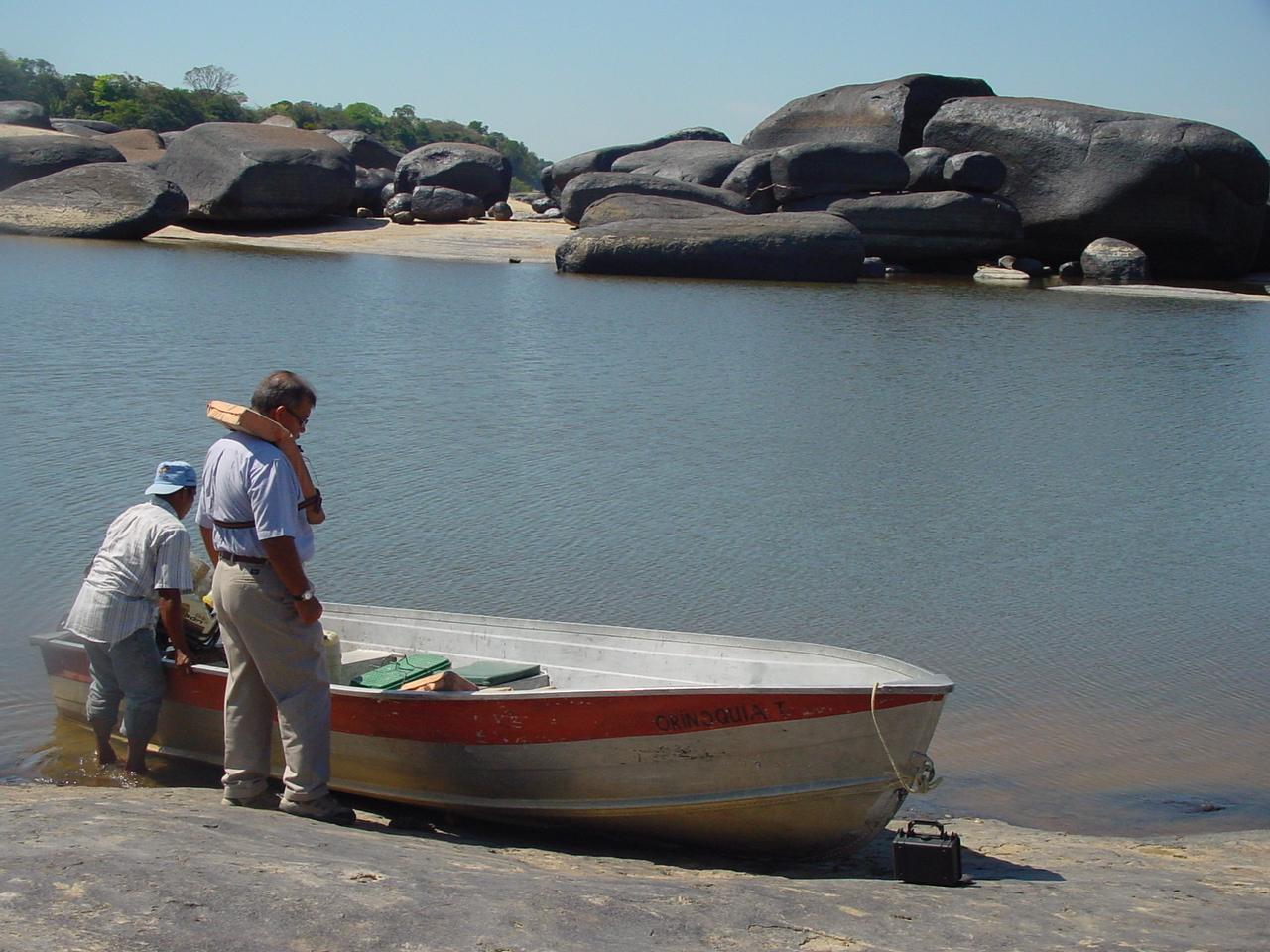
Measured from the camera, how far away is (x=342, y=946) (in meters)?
3.74

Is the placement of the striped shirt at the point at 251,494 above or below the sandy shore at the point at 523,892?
above

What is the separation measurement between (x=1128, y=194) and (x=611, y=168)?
14.5 m

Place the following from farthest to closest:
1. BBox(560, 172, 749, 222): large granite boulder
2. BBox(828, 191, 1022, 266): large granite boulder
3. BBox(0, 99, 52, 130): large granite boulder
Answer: BBox(0, 99, 52, 130): large granite boulder
BBox(560, 172, 749, 222): large granite boulder
BBox(828, 191, 1022, 266): large granite boulder

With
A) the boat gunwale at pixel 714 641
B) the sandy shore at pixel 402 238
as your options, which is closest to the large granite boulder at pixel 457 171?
the sandy shore at pixel 402 238

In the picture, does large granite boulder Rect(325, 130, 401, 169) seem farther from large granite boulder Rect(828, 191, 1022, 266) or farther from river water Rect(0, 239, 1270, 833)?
river water Rect(0, 239, 1270, 833)

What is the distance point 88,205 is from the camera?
3341 cm

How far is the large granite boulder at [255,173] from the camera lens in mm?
35906

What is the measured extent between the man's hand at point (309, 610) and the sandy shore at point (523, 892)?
29.6 inches

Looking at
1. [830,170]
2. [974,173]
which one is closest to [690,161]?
[830,170]

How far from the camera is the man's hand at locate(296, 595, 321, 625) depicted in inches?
206

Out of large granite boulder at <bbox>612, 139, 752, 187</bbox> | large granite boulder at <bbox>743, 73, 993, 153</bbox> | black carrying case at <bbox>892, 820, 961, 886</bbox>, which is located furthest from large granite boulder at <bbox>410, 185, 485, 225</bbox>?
black carrying case at <bbox>892, 820, 961, 886</bbox>

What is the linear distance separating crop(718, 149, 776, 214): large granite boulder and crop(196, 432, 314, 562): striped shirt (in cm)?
3230

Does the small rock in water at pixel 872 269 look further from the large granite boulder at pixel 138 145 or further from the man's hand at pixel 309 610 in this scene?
Answer: the man's hand at pixel 309 610

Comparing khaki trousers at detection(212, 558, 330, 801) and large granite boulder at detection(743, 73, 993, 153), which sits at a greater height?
large granite boulder at detection(743, 73, 993, 153)
